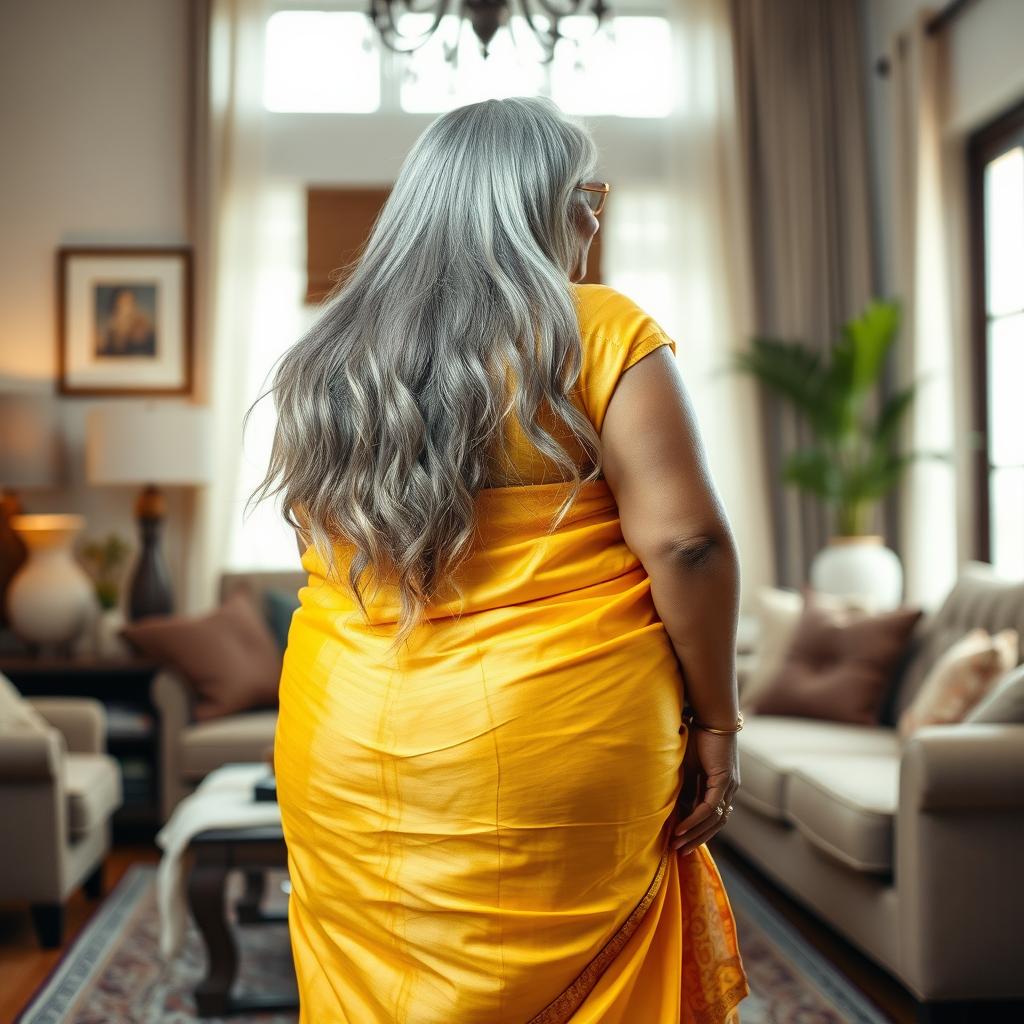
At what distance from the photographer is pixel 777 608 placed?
15.2ft

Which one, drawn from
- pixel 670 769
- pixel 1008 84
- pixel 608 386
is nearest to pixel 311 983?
pixel 670 769

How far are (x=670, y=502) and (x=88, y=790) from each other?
274 cm

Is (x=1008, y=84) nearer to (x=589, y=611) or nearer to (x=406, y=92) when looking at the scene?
(x=406, y=92)

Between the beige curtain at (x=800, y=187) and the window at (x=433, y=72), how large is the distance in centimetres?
45

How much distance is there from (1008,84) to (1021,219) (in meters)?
0.50

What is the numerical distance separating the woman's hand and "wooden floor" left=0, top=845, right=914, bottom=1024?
1.55 metres

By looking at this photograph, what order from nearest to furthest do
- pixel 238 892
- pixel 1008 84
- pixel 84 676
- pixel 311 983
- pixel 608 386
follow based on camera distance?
1. pixel 608 386
2. pixel 311 983
3. pixel 238 892
4. pixel 1008 84
5. pixel 84 676

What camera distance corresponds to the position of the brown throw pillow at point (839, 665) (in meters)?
4.07

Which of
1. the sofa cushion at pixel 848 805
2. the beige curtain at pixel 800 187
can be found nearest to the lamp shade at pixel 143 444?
the beige curtain at pixel 800 187

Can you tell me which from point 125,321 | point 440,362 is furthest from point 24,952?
point 125,321

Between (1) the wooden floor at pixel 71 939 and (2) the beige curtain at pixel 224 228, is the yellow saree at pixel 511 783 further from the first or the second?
(2) the beige curtain at pixel 224 228

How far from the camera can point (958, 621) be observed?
3.90m

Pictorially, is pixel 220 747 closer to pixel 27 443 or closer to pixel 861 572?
pixel 27 443

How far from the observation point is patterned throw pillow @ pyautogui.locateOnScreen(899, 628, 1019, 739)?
3301 millimetres
